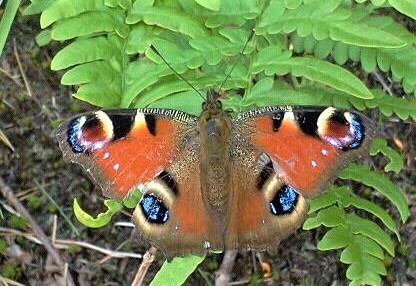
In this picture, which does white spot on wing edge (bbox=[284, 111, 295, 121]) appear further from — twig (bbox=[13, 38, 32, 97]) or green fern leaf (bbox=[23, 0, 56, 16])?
twig (bbox=[13, 38, 32, 97])

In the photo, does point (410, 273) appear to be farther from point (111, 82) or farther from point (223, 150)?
point (111, 82)

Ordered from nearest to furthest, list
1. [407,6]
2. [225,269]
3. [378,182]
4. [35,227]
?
[407,6]
[378,182]
[225,269]
[35,227]

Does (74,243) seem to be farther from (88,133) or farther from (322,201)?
(322,201)

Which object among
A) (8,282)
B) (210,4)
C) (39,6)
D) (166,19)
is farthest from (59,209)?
(210,4)

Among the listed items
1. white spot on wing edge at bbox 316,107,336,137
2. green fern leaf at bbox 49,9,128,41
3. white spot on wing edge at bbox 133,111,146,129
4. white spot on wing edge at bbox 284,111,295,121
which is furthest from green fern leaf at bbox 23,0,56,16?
white spot on wing edge at bbox 316,107,336,137

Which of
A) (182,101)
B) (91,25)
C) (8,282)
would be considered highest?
(91,25)

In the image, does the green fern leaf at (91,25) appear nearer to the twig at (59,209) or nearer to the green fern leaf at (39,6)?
the green fern leaf at (39,6)

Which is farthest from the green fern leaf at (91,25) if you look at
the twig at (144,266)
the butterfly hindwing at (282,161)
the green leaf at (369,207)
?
the twig at (144,266)
